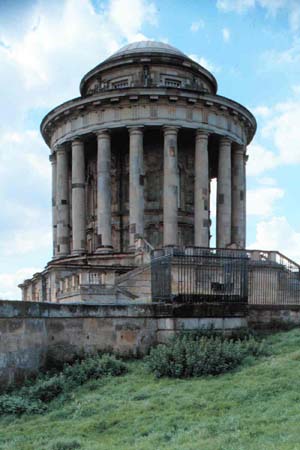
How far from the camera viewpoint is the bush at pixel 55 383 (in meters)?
11.5

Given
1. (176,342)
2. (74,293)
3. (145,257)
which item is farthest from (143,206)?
(176,342)

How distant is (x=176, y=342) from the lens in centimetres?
1402

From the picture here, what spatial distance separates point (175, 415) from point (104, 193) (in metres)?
23.9

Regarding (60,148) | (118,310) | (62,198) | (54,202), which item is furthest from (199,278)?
(54,202)

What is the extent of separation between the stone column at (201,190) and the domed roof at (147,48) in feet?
24.6

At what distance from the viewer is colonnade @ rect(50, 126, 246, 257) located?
106 feet

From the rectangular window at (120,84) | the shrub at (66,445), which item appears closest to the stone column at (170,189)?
the rectangular window at (120,84)

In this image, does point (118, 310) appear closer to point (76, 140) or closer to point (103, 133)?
point (103, 133)

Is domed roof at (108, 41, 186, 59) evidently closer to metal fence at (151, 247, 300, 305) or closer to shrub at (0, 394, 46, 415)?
metal fence at (151, 247, 300, 305)

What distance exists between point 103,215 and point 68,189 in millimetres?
5614

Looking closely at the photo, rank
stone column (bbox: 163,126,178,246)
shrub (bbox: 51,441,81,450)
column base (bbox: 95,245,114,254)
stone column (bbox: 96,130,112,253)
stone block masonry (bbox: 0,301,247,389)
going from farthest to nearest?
stone column (bbox: 96,130,112,253), stone column (bbox: 163,126,178,246), column base (bbox: 95,245,114,254), stone block masonry (bbox: 0,301,247,389), shrub (bbox: 51,441,81,450)

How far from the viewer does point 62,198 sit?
1438 inches

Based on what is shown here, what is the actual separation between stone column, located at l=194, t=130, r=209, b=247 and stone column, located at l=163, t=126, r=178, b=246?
5.18 ft

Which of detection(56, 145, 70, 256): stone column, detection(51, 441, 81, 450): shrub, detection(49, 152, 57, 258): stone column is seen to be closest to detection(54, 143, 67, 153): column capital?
detection(56, 145, 70, 256): stone column
